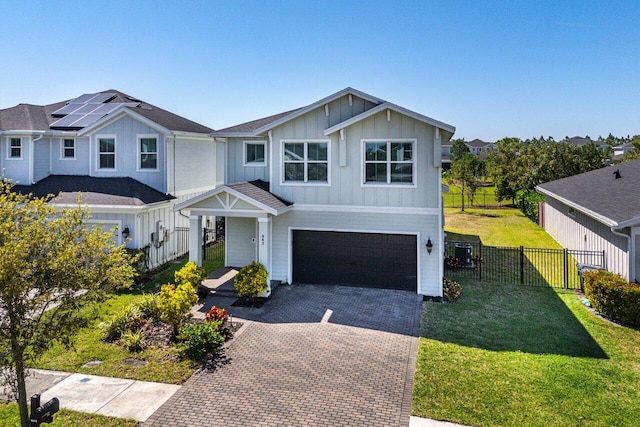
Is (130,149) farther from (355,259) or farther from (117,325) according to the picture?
(355,259)

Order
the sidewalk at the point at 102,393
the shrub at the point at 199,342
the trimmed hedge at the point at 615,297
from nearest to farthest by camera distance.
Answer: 1. the sidewalk at the point at 102,393
2. the shrub at the point at 199,342
3. the trimmed hedge at the point at 615,297

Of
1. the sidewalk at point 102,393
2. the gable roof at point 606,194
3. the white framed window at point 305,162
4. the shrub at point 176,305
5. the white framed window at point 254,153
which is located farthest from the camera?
the white framed window at point 254,153

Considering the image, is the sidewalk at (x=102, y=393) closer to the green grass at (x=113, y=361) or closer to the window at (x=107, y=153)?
the green grass at (x=113, y=361)

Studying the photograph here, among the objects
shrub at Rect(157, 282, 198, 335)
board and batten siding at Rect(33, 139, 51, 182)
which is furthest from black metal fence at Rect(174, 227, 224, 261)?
shrub at Rect(157, 282, 198, 335)

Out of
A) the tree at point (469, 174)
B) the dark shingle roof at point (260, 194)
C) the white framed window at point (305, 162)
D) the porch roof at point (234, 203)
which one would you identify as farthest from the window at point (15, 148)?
the tree at point (469, 174)

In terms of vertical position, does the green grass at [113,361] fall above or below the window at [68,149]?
below

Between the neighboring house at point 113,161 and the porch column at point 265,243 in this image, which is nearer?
the porch column at point 265,243

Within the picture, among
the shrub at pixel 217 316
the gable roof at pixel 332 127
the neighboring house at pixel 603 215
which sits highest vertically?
the gable roof at pixel 332 127
